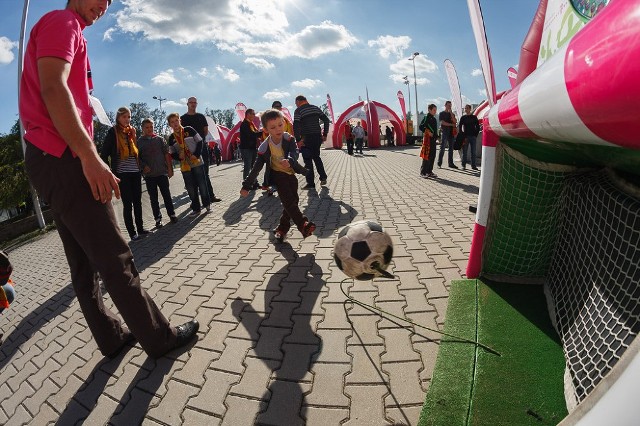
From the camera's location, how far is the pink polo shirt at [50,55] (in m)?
1.76

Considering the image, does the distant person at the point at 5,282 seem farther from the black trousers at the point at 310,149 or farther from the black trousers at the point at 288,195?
the black trousers at the point at 310,149

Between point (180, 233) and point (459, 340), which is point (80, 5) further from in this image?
point (180, 233)

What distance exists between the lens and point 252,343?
2.44m

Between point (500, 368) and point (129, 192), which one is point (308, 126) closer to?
point (129, 192)

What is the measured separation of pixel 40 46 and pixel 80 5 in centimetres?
40

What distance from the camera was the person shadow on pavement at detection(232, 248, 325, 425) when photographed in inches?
73.0

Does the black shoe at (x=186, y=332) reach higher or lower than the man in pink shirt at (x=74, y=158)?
lower

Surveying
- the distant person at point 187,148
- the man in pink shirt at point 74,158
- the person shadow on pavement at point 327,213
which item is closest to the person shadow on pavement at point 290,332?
the man in pink shirt at point 74,158

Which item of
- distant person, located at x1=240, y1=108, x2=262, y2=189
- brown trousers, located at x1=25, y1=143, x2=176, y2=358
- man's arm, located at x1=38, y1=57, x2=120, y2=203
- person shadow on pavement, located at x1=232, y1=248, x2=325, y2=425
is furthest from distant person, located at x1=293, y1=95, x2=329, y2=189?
man's arm, located at x1=38, y1=57, x2=120, y2=203

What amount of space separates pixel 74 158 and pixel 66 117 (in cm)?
26

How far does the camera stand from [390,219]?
5332 millimetres

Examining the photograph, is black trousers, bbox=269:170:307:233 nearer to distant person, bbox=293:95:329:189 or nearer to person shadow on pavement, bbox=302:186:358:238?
person shadow on pavement, bbox=302:186:358:238

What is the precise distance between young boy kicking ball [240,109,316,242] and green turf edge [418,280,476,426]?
2.06 meters

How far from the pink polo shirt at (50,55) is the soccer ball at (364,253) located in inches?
70.9
